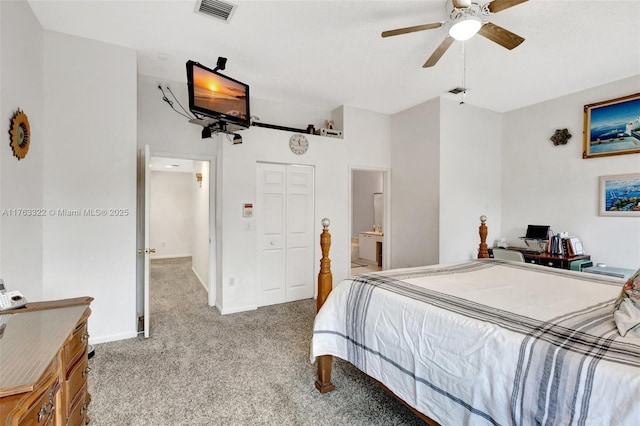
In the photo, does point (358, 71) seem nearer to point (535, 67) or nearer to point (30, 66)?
point (535, 67)

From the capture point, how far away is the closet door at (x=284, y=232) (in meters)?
4.29

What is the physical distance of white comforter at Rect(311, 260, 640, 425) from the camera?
102 centimetres

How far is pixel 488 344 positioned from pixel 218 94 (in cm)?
302

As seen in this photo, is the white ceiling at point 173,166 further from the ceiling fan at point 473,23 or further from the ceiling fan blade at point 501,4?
the ceiling fan blade at point 501,4

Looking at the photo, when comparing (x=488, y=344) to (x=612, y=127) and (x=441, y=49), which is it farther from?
(x=612, y=127)

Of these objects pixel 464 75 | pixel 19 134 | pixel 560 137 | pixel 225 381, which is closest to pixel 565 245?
pixel 560 137

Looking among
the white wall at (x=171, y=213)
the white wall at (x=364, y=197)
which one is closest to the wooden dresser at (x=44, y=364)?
the white wall at (x=171, y=213)

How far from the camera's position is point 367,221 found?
9109mm

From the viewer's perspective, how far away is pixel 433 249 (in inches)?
179

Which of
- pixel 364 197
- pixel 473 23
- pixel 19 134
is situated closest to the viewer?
pixel 473 23

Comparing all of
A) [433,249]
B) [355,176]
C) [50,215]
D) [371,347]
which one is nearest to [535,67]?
[433,249]

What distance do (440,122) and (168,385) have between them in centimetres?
449

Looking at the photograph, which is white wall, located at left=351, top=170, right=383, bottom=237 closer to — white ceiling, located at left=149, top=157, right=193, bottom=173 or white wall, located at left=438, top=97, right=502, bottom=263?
white wall, located at left=438, top=97, right=502, bottom=263

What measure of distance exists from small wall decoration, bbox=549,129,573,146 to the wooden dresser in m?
5.70
